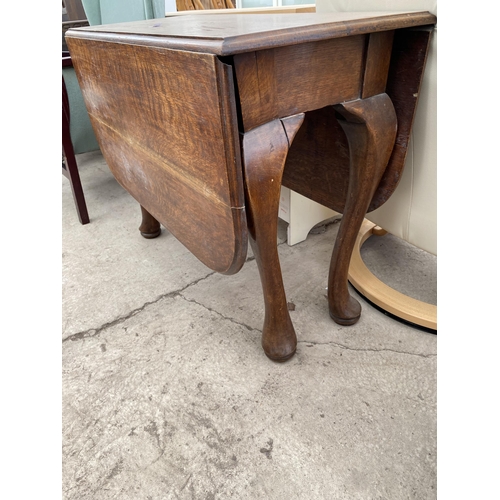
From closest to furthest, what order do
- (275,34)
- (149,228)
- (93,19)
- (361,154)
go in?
(275,34) → (361,154) → (149,228) → (93,19)

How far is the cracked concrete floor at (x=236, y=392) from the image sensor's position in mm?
777

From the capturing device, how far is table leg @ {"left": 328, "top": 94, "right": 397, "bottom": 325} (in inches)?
32.8

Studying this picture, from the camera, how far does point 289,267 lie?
4.61ft

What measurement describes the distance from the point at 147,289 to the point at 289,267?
1.61ft

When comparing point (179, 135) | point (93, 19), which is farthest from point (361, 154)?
point (93, 19)

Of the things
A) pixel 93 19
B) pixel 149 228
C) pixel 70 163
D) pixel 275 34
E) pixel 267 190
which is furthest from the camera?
pixel 93 19

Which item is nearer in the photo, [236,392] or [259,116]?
[259,116]

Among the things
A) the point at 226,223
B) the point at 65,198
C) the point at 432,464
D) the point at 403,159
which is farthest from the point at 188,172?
the point at 65,198

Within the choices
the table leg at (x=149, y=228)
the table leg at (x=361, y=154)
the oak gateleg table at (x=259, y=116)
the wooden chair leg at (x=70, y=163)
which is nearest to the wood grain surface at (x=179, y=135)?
the oak gateleg table at (x=259, y=116)

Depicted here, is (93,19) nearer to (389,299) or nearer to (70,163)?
(70,163)

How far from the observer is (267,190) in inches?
29.8

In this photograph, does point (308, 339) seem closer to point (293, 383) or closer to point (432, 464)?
point (293, 383)

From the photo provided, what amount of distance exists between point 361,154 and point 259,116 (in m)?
0.31

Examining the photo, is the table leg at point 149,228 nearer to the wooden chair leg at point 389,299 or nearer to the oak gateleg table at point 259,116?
the oak gateleg table at point 259,116
